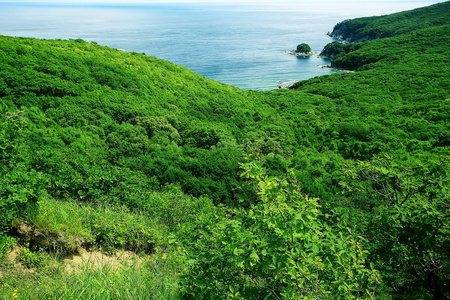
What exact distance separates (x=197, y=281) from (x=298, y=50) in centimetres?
12818

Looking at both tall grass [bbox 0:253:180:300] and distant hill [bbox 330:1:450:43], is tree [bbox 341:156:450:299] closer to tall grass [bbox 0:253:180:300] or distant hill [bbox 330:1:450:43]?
tall grass [bbox 0:253:180:300]

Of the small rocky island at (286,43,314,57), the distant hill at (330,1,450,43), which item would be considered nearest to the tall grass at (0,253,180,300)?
the small rocky island at (286,43,314,57)

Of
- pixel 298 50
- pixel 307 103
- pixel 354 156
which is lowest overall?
pixel 354 156

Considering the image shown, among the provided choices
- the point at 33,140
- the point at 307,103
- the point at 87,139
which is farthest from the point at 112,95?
the point at 307,103

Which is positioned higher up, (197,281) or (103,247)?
(197,281)

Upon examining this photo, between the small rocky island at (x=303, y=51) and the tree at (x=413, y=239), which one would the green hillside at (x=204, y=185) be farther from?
the small rocky island at (x=303, y=51)

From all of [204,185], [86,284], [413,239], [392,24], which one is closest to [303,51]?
[392,24]

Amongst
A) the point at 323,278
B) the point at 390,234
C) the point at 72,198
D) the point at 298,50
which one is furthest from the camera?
the point at 298,50

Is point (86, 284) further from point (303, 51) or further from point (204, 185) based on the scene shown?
point (303, 51)

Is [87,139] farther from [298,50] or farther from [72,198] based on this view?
[298,50]

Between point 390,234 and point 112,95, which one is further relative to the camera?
point 112,95

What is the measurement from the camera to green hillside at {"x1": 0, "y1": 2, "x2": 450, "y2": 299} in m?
4.06

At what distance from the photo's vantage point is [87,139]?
17328mm

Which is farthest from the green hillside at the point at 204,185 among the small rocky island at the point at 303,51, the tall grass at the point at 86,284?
the small rocky island at the point at 303,51
